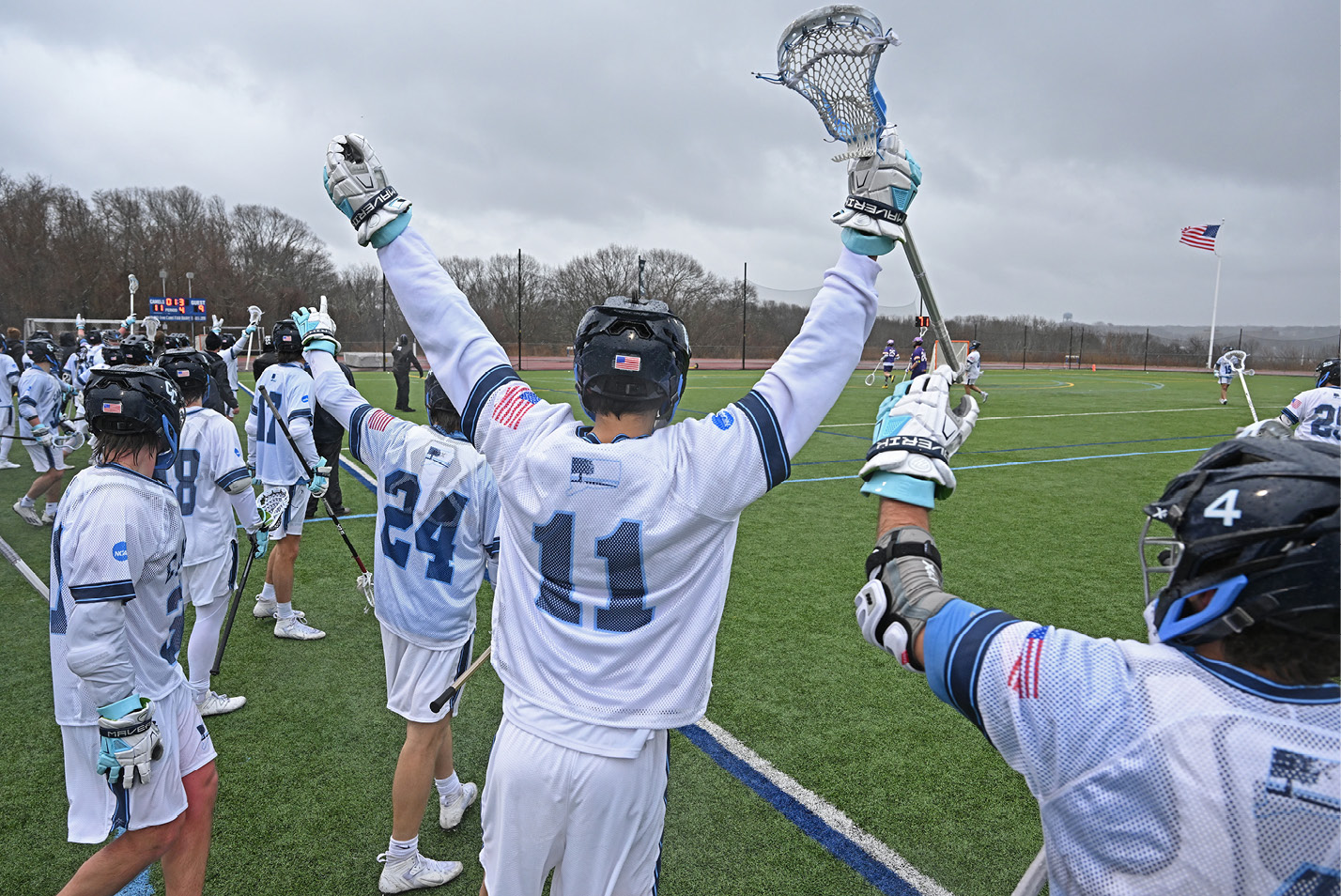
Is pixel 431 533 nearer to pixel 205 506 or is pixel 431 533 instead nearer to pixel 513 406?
pixel 513 406

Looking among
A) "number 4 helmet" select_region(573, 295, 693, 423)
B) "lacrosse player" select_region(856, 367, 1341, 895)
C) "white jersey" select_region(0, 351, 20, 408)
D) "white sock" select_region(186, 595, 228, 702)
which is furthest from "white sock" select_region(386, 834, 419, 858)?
"white jersey" select_region(0, 351, 20, 408)

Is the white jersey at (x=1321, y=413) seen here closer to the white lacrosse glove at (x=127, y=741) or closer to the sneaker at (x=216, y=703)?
the white lacrosse glove at (x=127, y=741)

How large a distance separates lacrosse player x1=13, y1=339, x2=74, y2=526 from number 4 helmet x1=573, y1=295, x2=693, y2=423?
10.9m

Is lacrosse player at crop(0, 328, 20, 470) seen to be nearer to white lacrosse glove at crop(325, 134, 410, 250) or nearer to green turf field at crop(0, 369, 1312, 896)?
green turf field at crop(0, 369, 1312, 896)

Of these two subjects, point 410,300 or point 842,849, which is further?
point 842,849

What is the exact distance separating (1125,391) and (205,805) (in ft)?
125

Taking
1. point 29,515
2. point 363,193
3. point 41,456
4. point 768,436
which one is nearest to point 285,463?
point 363,193

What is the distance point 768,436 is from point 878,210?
27.2 inches

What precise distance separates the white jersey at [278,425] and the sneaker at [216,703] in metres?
2.38

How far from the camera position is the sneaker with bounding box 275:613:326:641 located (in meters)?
6.29

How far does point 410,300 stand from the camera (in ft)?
7.91

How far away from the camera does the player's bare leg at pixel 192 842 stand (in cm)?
305

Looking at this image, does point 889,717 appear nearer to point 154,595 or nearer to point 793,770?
point 793,770

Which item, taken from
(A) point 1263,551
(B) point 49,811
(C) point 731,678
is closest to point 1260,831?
(A) point 1263,551
